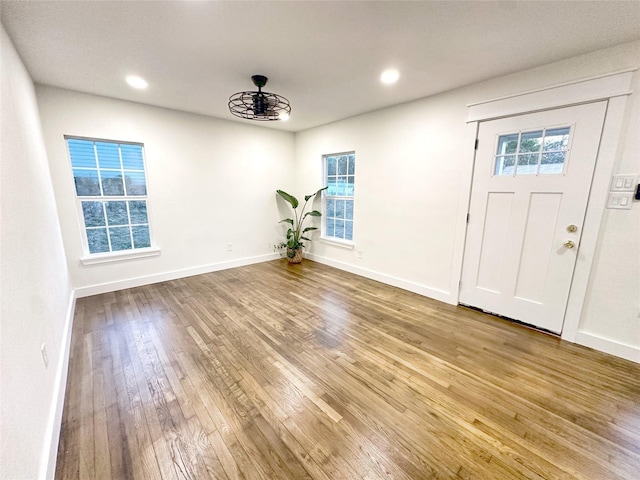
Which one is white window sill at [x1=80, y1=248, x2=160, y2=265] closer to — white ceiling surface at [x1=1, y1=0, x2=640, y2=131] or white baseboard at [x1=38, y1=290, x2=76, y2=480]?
white baseboard at [x1=38, y1=290, x2=76, y2=480]

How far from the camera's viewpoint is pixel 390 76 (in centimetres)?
258

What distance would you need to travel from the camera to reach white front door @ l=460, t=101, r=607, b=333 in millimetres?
2268

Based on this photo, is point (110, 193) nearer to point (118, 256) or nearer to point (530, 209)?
point (118, 256)

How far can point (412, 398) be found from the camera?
1738mm

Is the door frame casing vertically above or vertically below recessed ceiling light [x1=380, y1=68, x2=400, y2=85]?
below

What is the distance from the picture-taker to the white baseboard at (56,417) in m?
1.21

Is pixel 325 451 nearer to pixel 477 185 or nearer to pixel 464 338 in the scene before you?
pixel 464 338

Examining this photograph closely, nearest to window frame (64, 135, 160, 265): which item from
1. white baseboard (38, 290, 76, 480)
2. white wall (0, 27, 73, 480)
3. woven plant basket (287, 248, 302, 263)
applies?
white wall (0, 27, 73, 480)

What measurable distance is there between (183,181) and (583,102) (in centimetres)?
468

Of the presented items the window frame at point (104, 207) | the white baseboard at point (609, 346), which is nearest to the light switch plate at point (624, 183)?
the white baseboard at point (609, 346)

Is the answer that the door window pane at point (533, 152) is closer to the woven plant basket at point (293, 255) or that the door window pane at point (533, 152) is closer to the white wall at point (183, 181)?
the woven plant basket at point (293, 255)

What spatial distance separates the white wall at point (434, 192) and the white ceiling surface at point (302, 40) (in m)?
0.19

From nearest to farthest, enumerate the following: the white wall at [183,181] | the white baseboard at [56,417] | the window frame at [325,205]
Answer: the white baseboard at [56,417]
the white wall at [183,181]
the window frame at [325,205]

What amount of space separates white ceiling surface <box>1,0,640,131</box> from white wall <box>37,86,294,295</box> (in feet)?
1.46
